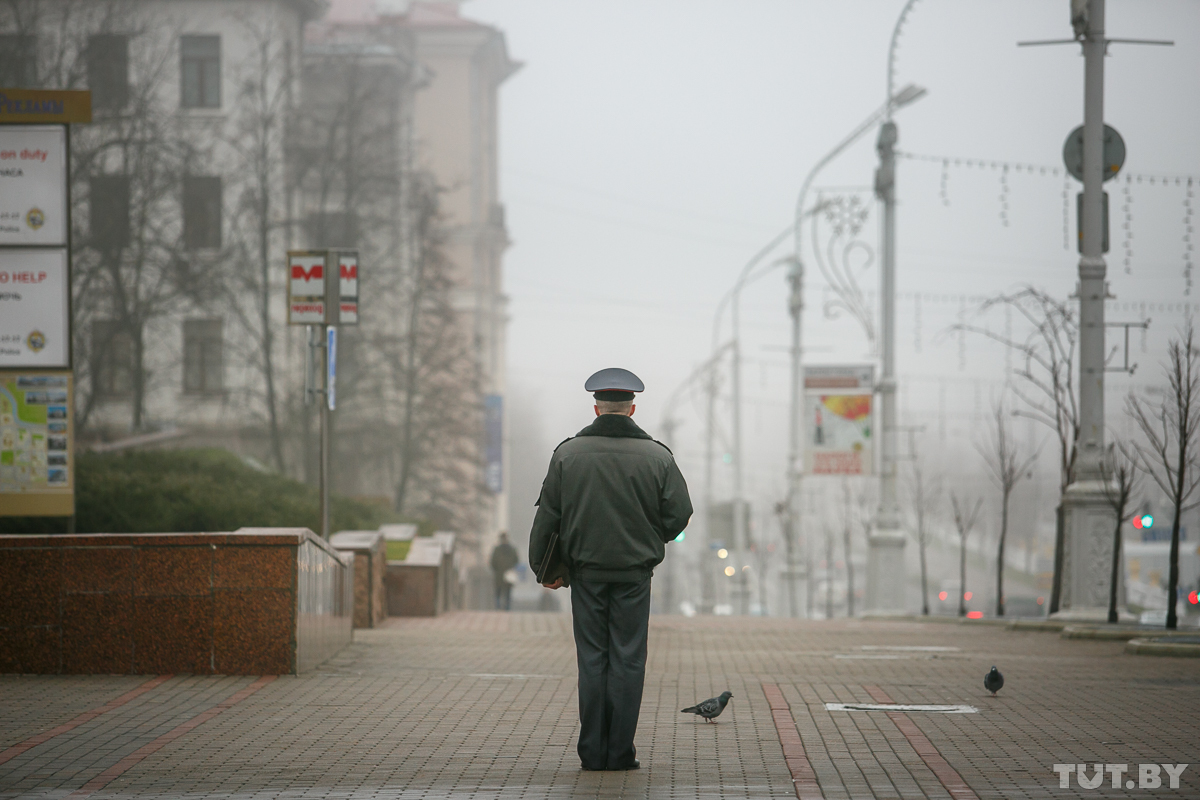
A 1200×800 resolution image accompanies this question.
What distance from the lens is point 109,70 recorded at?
37062mm

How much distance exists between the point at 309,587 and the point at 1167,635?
8.05 meters

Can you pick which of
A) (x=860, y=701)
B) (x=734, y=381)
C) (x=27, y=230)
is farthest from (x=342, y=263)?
(x=734, y=381)

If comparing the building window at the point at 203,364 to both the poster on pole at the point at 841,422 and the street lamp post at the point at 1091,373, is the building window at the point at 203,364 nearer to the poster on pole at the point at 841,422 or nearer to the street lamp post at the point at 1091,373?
the poster on pole at the point at 841,422

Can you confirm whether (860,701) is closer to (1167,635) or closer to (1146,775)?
(1146,775)

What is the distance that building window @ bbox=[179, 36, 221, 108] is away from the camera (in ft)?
141

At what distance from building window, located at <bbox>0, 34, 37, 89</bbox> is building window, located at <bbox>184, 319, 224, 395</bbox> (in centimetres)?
952

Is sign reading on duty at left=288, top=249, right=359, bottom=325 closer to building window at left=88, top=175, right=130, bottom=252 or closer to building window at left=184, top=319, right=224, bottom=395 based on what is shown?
building window at left=88, top=175, right=130, bottom=252

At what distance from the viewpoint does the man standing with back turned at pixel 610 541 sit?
22.9 ft

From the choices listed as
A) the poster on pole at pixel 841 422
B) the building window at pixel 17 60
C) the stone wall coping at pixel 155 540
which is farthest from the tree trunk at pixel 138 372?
the stone wall coping at pixel 155 540

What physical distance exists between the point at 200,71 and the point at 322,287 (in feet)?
101

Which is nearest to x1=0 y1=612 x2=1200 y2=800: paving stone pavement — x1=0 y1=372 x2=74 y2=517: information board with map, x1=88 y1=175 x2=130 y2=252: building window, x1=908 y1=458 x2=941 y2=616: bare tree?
x1=0 y1=372 x2=74 y2=517: information board with map

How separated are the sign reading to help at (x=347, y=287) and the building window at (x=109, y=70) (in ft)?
71.7

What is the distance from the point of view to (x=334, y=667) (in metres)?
11.5

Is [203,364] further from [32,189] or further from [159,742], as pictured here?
[159,742]
